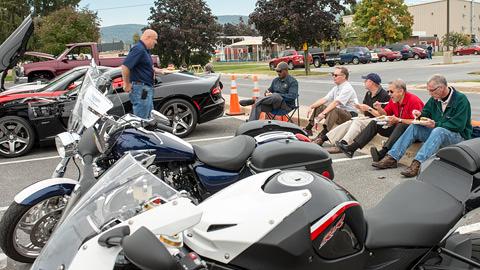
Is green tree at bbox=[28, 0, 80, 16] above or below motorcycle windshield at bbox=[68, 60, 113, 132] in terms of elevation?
above

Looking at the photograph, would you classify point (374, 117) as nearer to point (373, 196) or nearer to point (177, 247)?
point (373, 196)

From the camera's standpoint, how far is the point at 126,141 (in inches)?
151

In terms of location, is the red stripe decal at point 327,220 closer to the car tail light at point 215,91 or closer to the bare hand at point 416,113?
the bare hand at point 416,113

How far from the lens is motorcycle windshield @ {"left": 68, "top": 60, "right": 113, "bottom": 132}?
12.1 ft

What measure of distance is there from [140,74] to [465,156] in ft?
20.0

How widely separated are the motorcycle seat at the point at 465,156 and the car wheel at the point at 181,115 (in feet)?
22.9

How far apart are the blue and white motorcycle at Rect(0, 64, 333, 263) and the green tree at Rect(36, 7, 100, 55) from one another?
32.4 meters

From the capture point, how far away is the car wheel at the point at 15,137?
26.8 ft

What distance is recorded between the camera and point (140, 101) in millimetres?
7836

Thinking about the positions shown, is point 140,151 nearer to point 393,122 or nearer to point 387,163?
point 387,163

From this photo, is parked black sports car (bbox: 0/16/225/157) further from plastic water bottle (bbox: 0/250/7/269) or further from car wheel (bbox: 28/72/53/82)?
car wheel (bbox: 28/72/53/82)

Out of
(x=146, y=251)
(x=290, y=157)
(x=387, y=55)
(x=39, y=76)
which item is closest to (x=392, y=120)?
(x=290, y=157)

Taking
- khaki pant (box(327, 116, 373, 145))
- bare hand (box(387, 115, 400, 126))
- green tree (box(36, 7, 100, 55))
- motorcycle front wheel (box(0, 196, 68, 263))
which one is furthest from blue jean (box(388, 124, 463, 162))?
green tree (box(36, 7, 100, 55))

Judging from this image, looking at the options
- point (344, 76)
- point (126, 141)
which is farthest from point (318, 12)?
point (126, 141)
